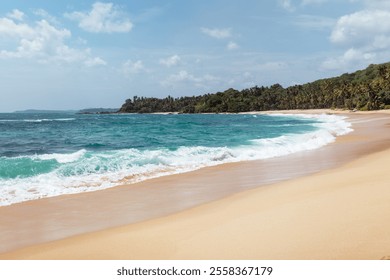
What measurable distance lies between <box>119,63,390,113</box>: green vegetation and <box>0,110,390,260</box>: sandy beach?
85220 mm

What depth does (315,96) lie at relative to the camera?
122688 mm

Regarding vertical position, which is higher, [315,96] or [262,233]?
[315,96]

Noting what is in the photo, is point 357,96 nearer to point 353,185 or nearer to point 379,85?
point 379,85

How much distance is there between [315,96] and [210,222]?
124730 mm

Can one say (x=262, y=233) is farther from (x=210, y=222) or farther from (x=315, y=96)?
(x=315, y=96)

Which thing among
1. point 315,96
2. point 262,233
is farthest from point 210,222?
point 315,96

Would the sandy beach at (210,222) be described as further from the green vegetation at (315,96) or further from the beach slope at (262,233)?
the green vegetation at (315,96)

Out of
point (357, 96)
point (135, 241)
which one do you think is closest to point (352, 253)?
point (135, 241)

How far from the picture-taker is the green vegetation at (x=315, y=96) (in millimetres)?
87438

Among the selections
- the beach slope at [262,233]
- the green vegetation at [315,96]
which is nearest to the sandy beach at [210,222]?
the beach slope at [262,233]

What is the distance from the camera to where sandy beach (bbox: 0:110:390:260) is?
449cm

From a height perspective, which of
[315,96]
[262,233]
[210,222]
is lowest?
[210,222]

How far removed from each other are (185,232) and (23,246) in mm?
2612
